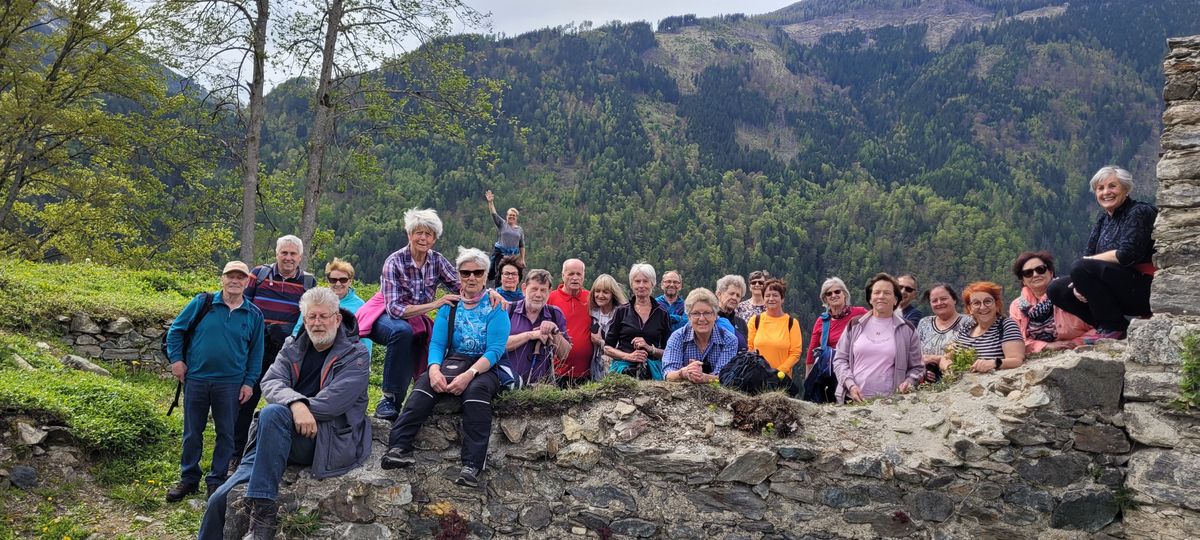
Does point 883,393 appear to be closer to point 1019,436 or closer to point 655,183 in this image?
point 1019,436

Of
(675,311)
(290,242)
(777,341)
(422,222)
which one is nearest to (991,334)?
(777,341)

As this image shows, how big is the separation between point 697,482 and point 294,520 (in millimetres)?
2739

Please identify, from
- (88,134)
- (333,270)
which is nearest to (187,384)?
(333,270)

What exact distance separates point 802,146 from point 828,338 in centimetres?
14632

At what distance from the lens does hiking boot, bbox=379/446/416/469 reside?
5199 millimetres

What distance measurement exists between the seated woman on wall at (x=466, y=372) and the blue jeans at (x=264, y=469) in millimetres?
711

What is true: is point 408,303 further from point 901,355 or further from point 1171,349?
point 1171,349

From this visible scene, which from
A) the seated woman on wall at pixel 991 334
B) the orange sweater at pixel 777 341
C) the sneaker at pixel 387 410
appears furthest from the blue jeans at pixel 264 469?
the seated woman on wall at pixel 991 334

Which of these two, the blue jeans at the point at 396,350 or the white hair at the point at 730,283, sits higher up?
the white hair at the point at 730,283

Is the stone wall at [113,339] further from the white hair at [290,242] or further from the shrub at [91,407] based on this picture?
the white hair at [290,242]

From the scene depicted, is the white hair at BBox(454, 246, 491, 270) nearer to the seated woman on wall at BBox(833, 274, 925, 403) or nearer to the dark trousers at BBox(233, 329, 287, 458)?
the dark trousers at BBox(233, 329, 287, 458)

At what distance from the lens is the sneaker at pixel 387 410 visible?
563 centimetres

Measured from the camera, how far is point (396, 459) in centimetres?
520

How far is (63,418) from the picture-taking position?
621 centimetres
